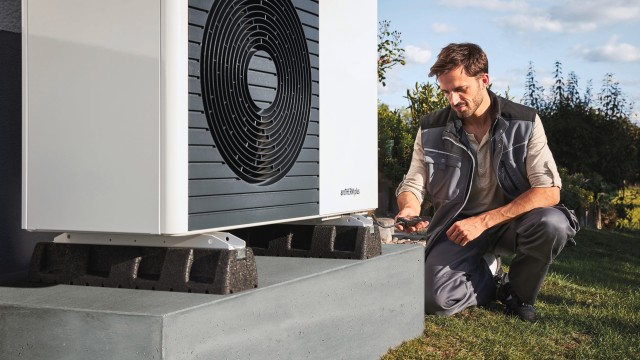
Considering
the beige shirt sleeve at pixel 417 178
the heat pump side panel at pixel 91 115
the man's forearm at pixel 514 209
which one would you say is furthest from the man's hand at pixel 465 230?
the heat pump side panel at pixel 91 115

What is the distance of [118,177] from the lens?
5.89ft

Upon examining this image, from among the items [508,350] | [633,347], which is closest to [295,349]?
[508,350]

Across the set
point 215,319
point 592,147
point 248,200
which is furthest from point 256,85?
point 592,147

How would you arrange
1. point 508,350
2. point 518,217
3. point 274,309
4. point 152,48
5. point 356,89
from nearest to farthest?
1. point 152,48
2. point 274,309
3. point 356,89
4. point 508,350
5. point 518,217

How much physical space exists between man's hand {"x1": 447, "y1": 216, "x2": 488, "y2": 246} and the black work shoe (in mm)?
447

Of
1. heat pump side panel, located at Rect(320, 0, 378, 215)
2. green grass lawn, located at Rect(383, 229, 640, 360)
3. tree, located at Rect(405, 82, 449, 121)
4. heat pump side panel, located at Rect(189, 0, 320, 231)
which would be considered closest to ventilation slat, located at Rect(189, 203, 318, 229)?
heat pump side panel, located at Rect(189, 0, 320, 231)

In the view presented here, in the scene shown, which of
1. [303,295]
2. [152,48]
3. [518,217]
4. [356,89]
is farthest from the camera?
[518,217]

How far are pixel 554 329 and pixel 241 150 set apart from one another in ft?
6.29

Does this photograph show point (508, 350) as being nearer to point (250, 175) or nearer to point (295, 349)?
point (295, 349)

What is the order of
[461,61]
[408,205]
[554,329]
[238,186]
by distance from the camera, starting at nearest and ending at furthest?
1. [238,186]
2. [554,329]
3. [408,205]
4. [461,61]

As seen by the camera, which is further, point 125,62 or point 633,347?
point 633,347

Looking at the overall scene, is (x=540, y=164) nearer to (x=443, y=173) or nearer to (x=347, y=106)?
(x=443, y=173)

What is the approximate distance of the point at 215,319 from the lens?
1.75 metres

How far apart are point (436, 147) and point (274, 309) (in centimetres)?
191
